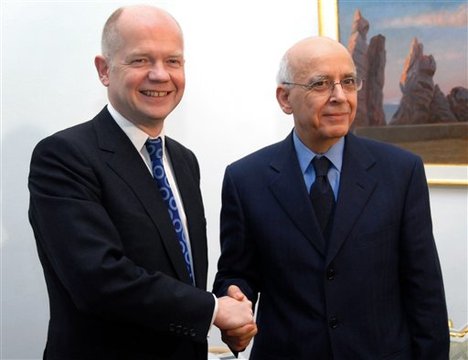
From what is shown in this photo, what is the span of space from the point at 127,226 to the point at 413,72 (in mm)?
1657

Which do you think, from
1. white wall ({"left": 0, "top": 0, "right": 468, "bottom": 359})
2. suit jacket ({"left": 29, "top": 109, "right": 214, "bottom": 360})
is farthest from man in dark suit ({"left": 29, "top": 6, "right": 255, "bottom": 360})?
white wall ({"left": 0, "top": 0, "right": 468, "bottom": 359})

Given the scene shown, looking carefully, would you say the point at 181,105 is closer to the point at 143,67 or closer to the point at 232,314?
the point at 143,67

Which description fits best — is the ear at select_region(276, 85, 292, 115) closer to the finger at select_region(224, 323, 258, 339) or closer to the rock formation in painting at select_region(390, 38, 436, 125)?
the finger at select_region(224, 323, 258, 339)

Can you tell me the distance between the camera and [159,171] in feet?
5.80

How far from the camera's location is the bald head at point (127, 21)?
1.70m

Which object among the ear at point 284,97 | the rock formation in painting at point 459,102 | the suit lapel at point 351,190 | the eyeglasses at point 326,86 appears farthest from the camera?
the rock formation in painting at point 459,102

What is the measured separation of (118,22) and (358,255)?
0.99m

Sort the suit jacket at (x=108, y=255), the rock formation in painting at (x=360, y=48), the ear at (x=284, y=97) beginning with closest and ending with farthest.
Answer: the suit jacket at (x=108, y=255) < the ear at (x=284, y=97) < the rock formation in painting at (x=360, y=48)

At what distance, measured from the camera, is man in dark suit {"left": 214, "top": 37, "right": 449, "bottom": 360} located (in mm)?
1777

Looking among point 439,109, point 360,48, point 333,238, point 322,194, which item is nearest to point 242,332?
point 333,238

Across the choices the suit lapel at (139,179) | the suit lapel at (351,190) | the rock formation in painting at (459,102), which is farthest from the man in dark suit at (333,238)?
the rock formation in painting at (459,102)

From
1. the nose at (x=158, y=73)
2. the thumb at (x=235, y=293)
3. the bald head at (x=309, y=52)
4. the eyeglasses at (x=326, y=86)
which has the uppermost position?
the bald head at (x=309, y=52)

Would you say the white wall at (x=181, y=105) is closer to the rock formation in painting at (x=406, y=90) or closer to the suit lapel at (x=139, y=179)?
the rock formation in painting at (x=406, y=90)

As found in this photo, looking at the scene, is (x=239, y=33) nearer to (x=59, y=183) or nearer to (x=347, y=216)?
(x=347, y=216)
